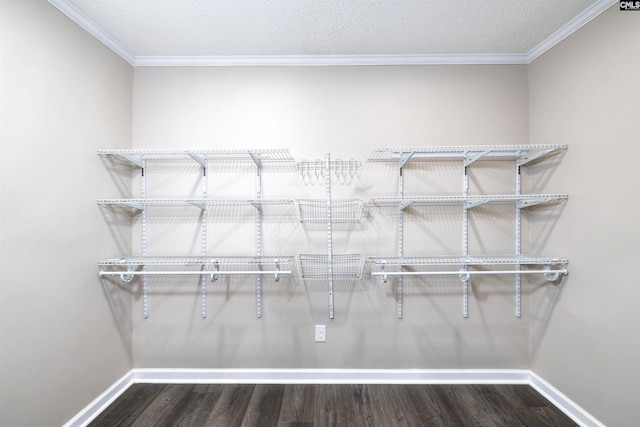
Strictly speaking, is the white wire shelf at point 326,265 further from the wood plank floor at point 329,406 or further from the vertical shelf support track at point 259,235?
the wood plank floor at point 329,406

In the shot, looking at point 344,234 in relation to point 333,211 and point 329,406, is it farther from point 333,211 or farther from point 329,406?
point 329,406

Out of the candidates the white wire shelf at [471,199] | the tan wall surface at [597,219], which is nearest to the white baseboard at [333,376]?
the tan wall surface at [597,219]

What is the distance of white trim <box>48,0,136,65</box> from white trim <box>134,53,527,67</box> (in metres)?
0.08

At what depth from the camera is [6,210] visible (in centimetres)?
118

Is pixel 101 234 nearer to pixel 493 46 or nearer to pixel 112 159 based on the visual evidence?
pixel 112 159

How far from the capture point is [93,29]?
1.62 m

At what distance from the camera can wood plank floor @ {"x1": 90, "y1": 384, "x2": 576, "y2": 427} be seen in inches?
60.9

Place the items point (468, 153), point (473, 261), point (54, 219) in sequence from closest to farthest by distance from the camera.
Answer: point (54, 219)
point (473, 261)
point (468, 153)

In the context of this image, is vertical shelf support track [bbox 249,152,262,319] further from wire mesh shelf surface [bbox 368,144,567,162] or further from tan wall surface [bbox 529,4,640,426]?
tan wall surface [bbox 529,4,640,426]

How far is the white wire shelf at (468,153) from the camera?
66.3 inches

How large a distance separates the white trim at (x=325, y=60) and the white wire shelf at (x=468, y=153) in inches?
26.5

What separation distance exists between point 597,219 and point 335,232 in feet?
4.95

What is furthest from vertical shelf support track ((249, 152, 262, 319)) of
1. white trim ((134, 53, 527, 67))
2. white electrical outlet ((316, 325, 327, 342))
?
white trim ((134, 53, 527, 67))

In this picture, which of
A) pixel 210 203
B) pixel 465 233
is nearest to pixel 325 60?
pixel 210 203
